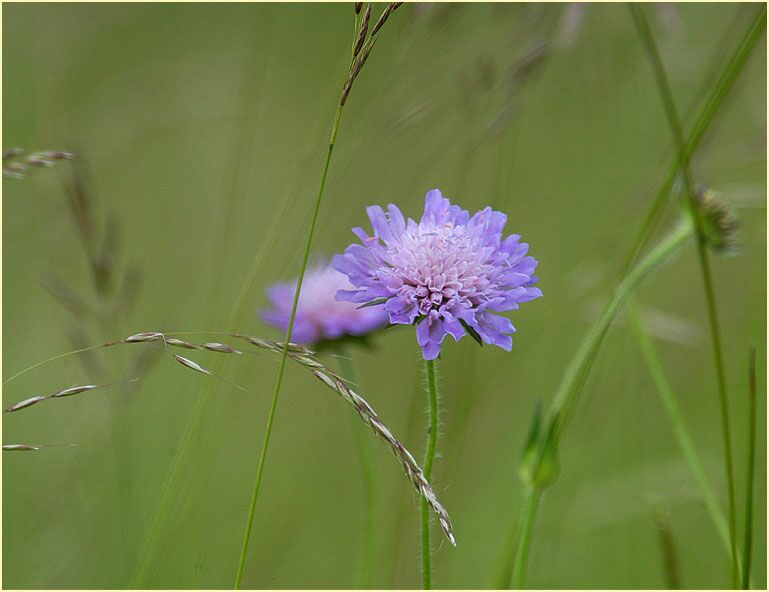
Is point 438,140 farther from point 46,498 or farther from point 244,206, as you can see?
point 244,206

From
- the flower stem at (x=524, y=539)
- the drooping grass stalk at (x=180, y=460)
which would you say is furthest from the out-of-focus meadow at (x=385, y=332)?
the flower stem at (x=524, y=539)

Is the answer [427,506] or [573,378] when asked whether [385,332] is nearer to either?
[573,378]

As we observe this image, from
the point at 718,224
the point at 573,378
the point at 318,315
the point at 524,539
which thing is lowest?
the point at 524,539

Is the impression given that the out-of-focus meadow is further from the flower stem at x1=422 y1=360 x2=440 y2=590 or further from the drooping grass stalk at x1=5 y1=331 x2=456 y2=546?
the flower stem at x1=422 y1=360 x2=440 y2=590

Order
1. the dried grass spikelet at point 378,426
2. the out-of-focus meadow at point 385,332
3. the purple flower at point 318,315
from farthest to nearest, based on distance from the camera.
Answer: the out-of-focus meadow at point 385,332 → the purple flower at point 318,315 → the dried grass spikelet at point 378,426

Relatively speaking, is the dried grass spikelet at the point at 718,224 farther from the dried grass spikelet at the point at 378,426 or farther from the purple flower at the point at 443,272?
the dried grass spikelet at the point at 378,426

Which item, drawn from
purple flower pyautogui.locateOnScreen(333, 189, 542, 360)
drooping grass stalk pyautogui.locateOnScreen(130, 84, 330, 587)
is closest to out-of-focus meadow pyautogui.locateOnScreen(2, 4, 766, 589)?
drooping grass stalk pyautogui.locateOnScreen(130, 84, 330, 587)

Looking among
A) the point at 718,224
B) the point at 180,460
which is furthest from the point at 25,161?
the point at 718,224
